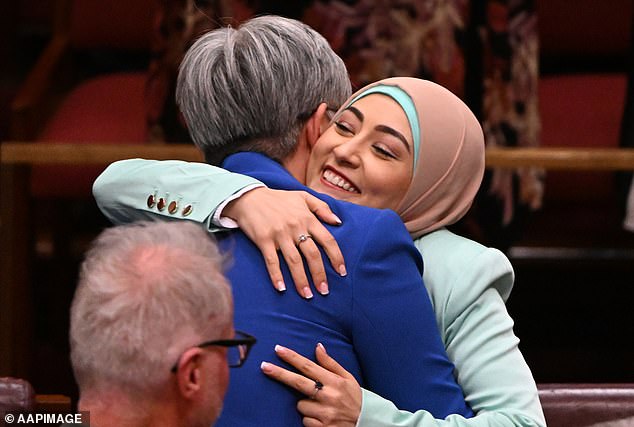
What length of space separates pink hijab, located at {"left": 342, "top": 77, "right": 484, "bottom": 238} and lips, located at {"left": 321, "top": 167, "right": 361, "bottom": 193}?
0.26ft

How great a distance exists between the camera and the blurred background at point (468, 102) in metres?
3.01

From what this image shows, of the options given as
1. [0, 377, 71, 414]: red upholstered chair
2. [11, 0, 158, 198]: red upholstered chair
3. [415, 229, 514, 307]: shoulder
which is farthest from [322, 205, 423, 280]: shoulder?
[11, 0, 158, 198]: red upholstered chair

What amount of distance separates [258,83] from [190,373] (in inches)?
23.0

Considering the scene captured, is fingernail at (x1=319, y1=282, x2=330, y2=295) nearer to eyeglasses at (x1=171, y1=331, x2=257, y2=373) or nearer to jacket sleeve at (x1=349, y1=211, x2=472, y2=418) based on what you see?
jacket sleeve at (x1=349, y1=211, x2=472, y2=418)

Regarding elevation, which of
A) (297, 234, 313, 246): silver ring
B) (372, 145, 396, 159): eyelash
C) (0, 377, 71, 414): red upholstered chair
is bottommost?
(0, 377, 71, 414): red upholstered chair

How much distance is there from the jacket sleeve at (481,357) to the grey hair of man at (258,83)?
0.33 m

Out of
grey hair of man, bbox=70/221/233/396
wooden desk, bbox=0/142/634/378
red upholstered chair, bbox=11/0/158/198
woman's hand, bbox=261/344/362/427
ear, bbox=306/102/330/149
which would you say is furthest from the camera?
red upholstered chair, bbox=11/0/158/198

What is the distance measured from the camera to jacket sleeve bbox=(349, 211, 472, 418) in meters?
1.65

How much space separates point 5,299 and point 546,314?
164 centimetres

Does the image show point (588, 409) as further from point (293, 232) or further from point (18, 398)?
point (18, 398)

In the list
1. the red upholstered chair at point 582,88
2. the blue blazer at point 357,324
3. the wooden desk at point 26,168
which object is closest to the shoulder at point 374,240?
the blue blazer at point 357,324

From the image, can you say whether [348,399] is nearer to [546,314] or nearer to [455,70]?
[455,70]

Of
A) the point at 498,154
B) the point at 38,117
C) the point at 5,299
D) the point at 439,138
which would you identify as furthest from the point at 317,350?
Result: the point at 38,117

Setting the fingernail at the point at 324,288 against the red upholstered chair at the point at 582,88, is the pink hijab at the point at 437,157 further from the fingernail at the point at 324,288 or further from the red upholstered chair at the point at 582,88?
the red upholstered chair at the point at 582,88
